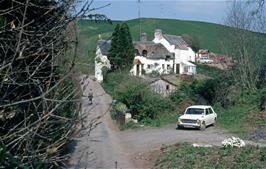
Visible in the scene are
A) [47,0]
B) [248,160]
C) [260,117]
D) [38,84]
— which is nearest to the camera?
[38,84]

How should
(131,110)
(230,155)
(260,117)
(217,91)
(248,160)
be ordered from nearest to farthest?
(248,160) → (230,155) → (260,117) → (131,110) → (217,91)

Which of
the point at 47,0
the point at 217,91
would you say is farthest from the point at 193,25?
the point at 47,0

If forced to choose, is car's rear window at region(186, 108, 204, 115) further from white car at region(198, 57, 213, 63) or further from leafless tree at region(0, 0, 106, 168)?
white car at region(198, 57, 213, 63)

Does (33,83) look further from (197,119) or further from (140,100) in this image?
(140,100)

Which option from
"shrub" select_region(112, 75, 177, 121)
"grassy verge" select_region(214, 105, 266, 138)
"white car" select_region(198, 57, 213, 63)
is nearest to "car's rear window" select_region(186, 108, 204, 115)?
"grassy verge" select_region(214, 105, 266, 138)

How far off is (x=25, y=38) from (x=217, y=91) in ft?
130

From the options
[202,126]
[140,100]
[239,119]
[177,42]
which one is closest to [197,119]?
[202,126]

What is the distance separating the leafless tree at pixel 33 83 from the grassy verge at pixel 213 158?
14.3 metres

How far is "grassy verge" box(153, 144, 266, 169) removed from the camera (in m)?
18.2

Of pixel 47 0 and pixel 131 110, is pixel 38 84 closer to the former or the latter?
pixel 47 0

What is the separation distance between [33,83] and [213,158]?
54.1 ft

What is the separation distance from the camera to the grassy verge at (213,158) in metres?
18.2

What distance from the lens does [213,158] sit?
1961 centimetres

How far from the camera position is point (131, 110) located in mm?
38469
